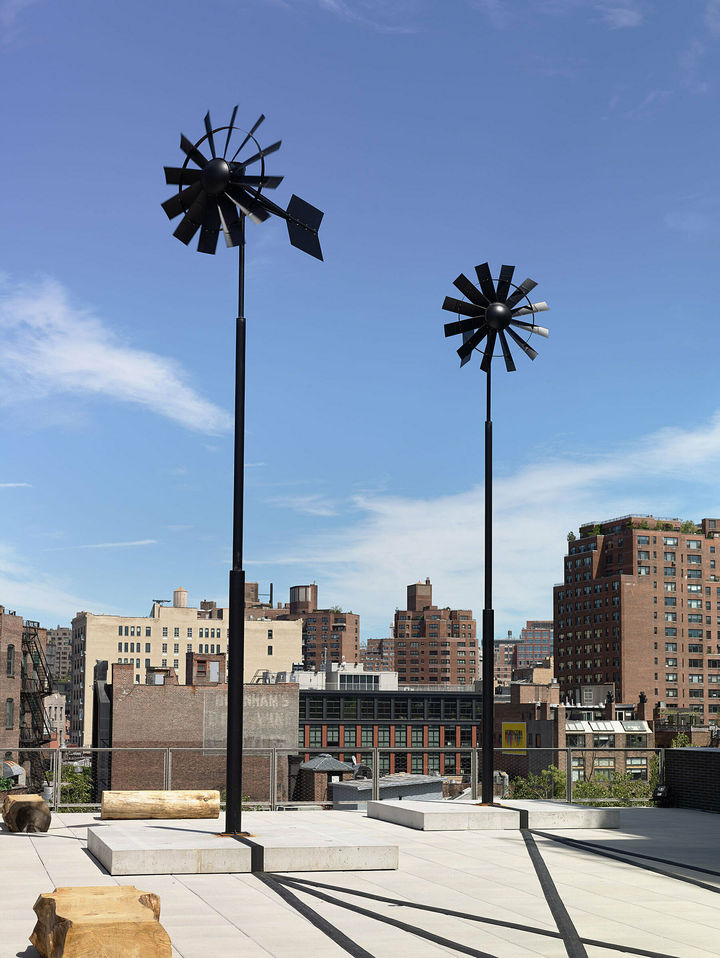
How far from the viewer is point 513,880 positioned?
16219mm

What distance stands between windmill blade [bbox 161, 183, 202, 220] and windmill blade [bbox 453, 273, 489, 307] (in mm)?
7987

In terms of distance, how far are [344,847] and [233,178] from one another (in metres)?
11.0

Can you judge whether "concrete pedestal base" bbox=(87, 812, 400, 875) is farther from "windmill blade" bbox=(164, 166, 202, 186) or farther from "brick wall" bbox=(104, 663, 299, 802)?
"brick wall" bbox=(104, 663, 299, 802)

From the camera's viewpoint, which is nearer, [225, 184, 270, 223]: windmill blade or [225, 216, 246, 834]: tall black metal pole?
[225, 216, 246, 834]: tall black metal pole

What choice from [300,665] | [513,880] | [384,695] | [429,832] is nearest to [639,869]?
[513,880]

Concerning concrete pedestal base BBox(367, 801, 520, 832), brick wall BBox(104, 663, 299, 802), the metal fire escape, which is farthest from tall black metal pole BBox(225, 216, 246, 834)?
the metal fire escape

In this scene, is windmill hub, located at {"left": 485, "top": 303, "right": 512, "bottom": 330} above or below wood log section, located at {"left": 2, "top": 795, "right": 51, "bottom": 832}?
above

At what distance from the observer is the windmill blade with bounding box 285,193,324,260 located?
19.2 m

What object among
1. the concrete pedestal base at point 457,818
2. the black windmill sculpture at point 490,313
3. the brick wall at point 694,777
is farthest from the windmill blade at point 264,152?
the brick wall at point 694,777

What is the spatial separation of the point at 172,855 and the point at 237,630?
11.4 ft

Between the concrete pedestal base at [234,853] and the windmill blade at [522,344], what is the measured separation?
1227 centimetres

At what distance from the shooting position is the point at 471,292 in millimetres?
25531

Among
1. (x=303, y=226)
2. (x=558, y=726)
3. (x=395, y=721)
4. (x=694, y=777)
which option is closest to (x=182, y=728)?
(x=558, y=726)

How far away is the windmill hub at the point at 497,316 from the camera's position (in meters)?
25.3
